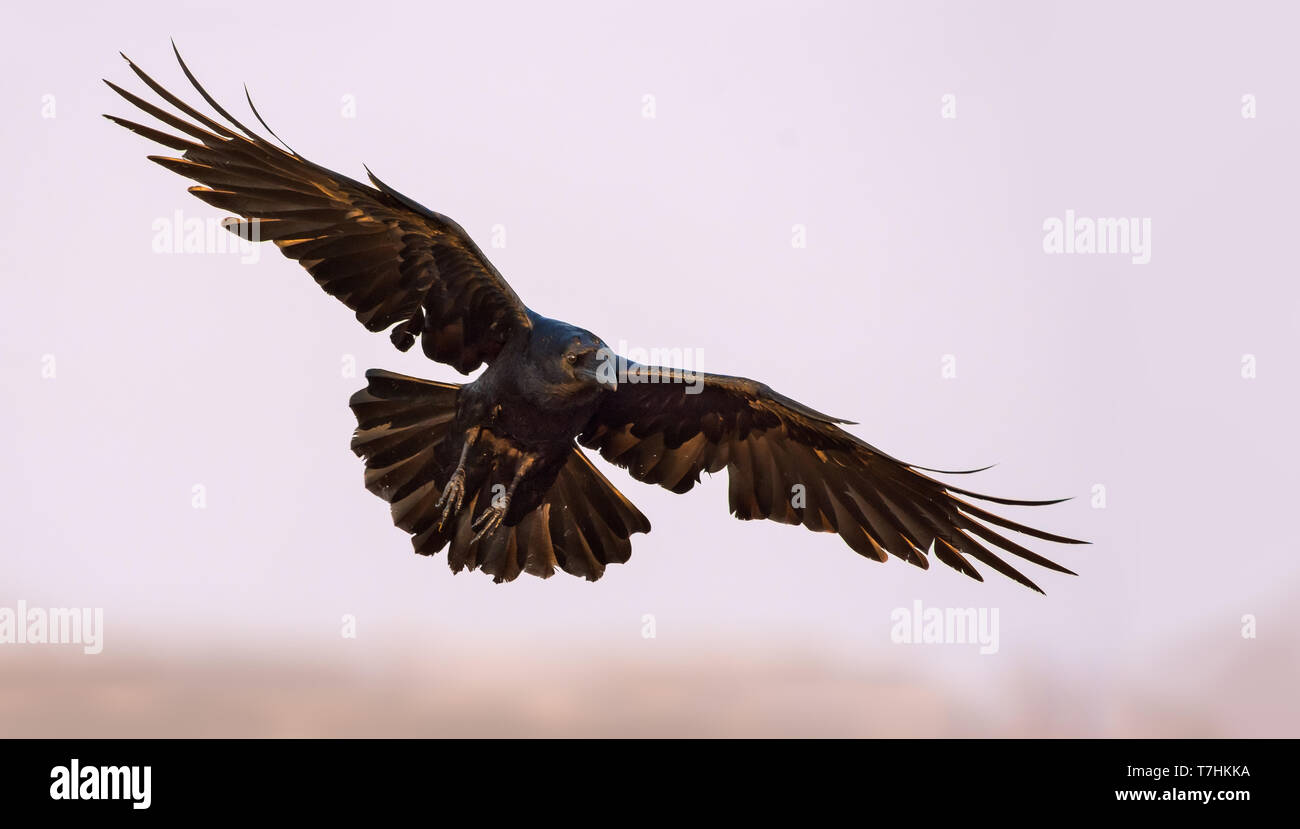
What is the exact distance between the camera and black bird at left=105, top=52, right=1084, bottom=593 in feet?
32.5

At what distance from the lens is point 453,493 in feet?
34.2

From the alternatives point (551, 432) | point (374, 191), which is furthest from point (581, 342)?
point (374, 191)

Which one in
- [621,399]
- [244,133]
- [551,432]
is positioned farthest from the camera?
[621,399]

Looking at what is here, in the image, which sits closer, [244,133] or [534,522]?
[244,133]

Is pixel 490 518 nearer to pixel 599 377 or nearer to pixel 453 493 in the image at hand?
pixel 453 493

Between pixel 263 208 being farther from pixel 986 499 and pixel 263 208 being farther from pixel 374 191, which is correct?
pixel 986 499

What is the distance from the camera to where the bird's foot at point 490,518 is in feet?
34.9

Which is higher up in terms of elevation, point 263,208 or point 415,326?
point 263,208

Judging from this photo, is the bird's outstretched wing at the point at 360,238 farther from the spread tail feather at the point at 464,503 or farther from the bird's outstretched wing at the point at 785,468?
the bird's outstretched wing at the point at 785,468

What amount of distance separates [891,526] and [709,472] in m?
1.34

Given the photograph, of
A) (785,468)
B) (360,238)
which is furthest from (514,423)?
(785,468)

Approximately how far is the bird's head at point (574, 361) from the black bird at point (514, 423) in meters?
0.01

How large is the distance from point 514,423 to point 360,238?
4.99 feet

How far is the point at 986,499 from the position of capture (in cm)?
1035
